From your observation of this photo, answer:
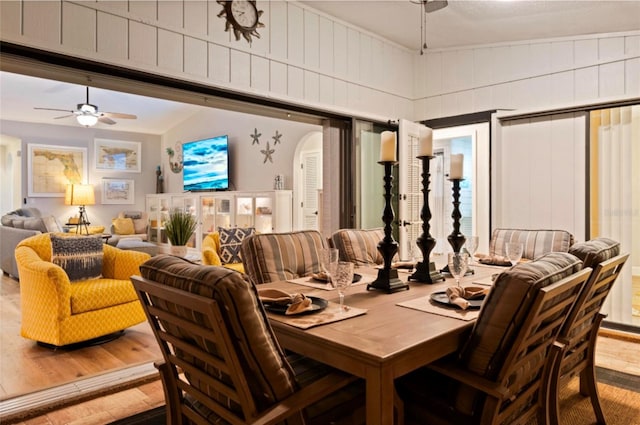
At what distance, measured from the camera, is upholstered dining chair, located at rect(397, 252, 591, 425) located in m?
1.28

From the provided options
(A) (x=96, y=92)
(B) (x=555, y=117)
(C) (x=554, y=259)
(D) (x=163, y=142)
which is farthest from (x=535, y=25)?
(D) (x=163, y=142)

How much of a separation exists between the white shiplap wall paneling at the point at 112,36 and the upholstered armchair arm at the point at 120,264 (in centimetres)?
173

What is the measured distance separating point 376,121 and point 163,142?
22.4 ft

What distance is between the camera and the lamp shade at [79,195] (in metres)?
8.19

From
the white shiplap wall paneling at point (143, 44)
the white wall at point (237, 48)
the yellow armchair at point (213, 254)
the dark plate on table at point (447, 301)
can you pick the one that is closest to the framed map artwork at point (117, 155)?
the yellow armchair at point (213, 254)

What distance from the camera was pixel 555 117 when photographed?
13.1ft

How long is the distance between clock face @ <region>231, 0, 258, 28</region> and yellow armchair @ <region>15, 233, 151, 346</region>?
2.21 meters

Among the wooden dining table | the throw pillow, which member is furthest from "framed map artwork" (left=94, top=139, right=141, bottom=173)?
the wooden dining table

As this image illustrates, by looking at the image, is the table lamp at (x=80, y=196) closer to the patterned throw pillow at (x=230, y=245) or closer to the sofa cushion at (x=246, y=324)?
the patterned throw pillow at (x=230, y=245)

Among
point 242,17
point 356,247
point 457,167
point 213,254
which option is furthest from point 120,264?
point 457,167

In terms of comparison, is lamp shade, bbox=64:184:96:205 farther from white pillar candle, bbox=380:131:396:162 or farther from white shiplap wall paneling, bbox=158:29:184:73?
white pillar candle, bbox=380:131:396:162

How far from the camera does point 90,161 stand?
886 cm

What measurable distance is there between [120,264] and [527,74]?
13.3 feet

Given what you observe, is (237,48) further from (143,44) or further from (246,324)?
(246,324)
